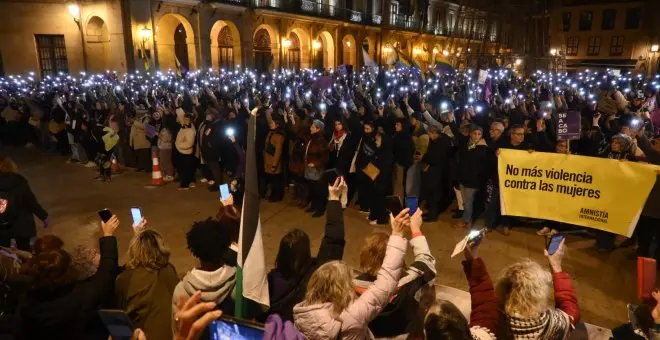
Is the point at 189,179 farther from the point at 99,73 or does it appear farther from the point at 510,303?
the point at 99,73

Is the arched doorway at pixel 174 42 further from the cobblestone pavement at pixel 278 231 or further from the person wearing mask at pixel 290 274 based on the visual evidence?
the person wearing mask at pixel 290 274

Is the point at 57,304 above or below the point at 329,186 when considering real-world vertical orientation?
below

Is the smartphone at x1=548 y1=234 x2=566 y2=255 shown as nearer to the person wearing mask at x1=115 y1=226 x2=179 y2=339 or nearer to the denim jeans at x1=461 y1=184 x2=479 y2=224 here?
the person wearing mask at x1=115 y1=226 x2=179 y2=339

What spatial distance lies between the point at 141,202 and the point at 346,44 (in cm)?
3260

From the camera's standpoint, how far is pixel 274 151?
323 inches

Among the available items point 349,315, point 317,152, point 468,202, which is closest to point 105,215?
point 349,315

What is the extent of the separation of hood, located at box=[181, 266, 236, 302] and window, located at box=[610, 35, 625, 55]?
178 ft

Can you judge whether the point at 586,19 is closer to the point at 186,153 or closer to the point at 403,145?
the point at 403,145

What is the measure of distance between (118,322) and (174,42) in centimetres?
2843

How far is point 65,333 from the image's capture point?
8.64 feet

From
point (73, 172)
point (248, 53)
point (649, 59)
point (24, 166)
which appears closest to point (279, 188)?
point (73, 172)

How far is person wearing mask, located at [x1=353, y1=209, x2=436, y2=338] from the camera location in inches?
117

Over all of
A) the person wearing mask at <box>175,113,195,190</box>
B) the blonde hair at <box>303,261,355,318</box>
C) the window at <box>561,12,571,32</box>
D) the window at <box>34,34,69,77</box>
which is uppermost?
the window at <box>561,12,571,32</box>

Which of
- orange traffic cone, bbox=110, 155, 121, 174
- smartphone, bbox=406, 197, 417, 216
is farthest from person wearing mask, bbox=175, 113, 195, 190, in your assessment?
smartphone, bbox=406, 197, 417, 216
